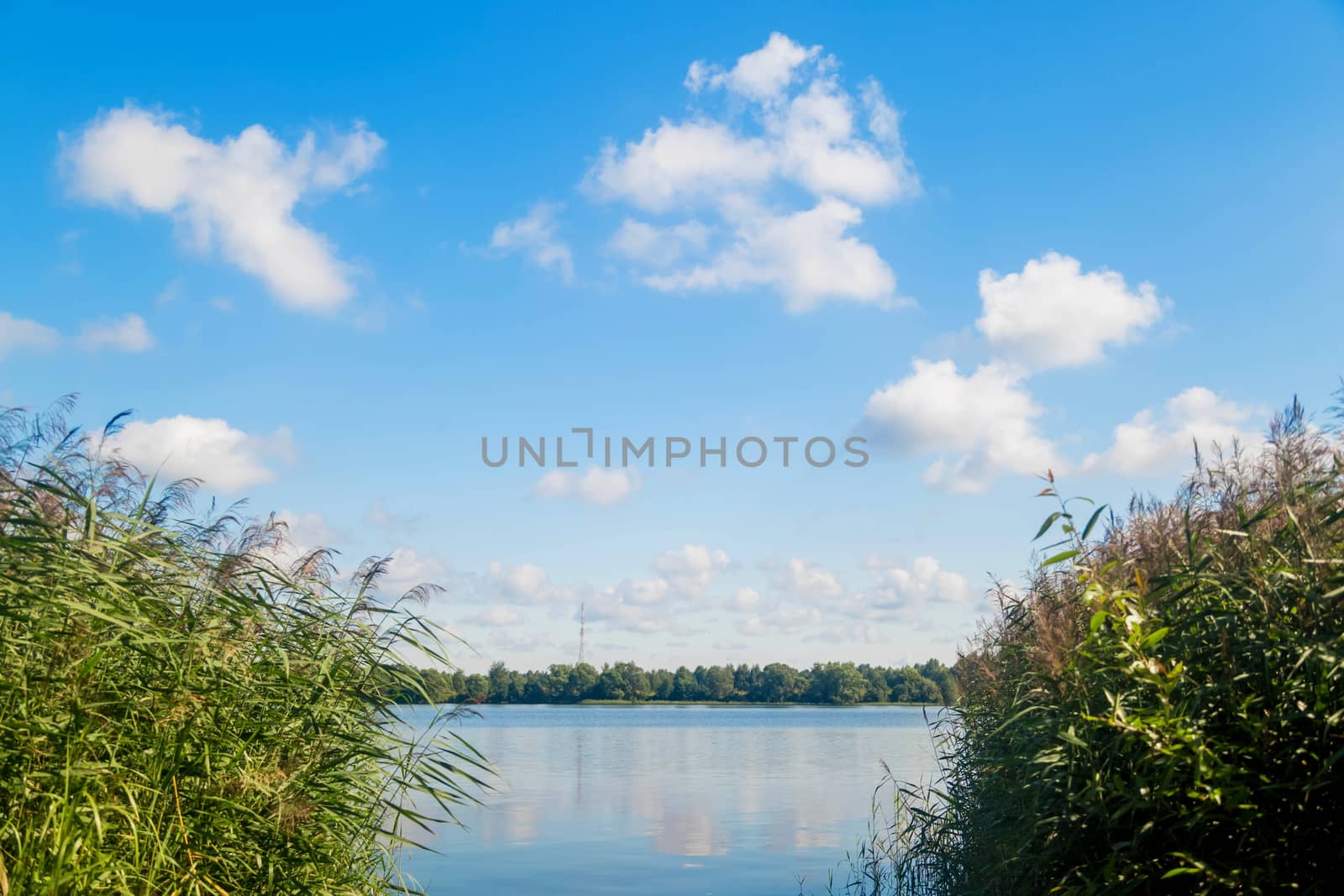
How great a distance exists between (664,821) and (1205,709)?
14.1 m

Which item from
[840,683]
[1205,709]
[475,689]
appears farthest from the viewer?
[840,683]

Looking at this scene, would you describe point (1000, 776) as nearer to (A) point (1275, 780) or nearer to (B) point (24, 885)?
(A) point (1275, 780)

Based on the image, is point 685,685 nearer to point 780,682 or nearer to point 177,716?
point 780,682

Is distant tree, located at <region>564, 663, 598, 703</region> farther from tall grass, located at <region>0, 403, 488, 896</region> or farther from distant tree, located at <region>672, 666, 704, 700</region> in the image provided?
tall grass, located at <region>0, 403, 488, 896</region>

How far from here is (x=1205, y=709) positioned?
4.91 m

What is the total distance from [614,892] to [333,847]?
732cm

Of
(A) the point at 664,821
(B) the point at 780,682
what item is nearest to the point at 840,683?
(B) the point at 780,682

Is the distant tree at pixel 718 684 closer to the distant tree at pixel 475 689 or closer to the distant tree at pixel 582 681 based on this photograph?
the distant tree at pixel 582 681

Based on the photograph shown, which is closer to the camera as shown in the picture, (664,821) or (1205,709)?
(1205,709)

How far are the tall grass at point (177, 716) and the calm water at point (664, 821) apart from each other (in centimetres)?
252

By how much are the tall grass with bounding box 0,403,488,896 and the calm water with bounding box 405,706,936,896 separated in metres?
2.52

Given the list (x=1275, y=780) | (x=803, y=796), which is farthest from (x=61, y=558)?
(x=803, y=796)

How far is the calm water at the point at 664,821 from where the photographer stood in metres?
12.8

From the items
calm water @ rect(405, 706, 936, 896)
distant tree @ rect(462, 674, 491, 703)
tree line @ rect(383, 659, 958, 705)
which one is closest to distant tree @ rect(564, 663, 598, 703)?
tree line @ rect(383, 659, 958, 705)
